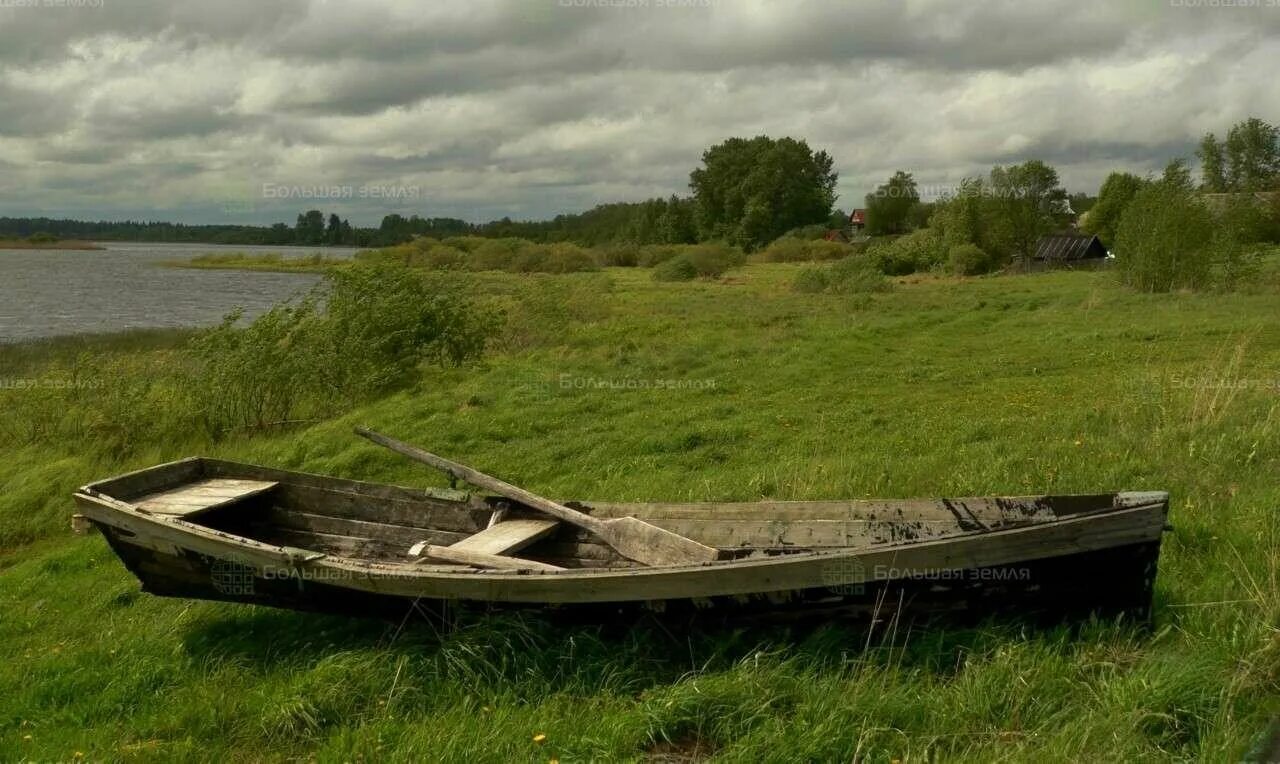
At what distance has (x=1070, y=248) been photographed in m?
55.8

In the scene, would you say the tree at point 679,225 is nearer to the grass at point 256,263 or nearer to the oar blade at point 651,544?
the grass at point 256,263

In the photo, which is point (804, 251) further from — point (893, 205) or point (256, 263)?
point (256, 263)

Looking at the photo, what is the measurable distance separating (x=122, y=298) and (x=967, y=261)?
138ft

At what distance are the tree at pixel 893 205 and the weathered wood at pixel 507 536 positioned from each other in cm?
7842

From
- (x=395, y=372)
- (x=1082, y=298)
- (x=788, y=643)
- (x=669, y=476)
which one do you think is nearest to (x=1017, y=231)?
(x=1082, y=298)

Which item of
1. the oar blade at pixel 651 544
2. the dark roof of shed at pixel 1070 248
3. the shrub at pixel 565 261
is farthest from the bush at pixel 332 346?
the dark roof of shed at pixel 1070 248

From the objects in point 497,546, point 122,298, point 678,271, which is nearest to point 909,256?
point 678,271

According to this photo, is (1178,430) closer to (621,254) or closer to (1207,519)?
(1207,519)

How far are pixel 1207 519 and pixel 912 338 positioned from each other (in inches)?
584

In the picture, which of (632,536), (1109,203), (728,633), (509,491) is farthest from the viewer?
(1109,203)

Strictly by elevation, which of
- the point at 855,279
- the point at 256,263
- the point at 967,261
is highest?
the point at 256,263

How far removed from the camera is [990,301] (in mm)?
29609

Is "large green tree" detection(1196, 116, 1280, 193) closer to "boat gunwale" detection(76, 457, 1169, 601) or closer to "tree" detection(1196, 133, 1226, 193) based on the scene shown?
"tree" detection(1196, 133, 1226, 193)

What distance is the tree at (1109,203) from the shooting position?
2457 inches
